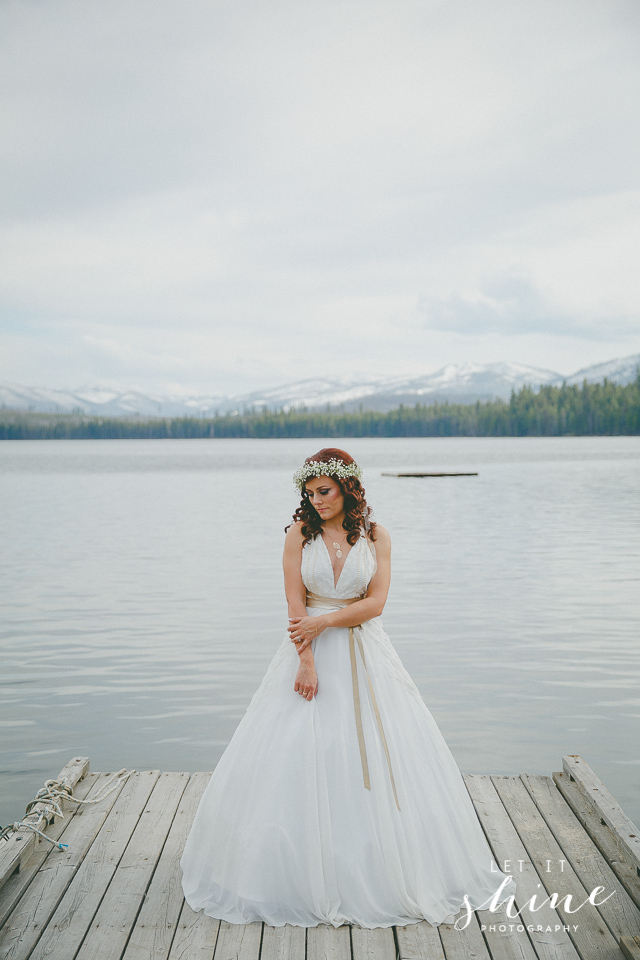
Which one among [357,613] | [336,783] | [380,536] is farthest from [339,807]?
[380,536]

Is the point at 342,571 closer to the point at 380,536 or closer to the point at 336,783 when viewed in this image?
the point at 380,536

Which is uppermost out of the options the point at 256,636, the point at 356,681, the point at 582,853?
the point at 356,681

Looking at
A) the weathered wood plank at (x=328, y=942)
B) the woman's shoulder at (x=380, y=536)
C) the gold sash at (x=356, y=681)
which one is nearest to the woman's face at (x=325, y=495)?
the woman's shoulder at (x=380, y=536)

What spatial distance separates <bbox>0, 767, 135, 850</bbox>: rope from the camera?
17.7ft

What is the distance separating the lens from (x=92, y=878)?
4.88 metres

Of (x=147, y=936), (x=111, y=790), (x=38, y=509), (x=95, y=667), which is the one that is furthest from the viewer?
(x=38, y=509)

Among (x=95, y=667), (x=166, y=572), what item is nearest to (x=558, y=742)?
(x=95, y=667)

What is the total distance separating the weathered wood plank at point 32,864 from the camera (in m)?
4.61

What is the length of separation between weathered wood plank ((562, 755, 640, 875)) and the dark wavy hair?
2402mm

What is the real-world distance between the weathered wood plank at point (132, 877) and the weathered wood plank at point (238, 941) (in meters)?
0.47

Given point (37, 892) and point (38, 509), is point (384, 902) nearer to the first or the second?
point (37, 892)

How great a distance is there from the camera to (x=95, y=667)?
468 inches

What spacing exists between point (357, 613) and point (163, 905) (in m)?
1.85

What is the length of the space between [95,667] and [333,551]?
806cm
